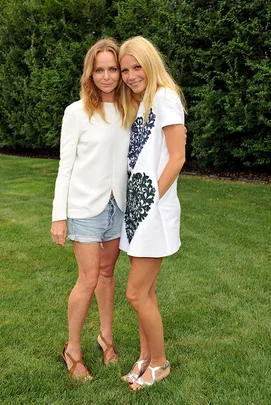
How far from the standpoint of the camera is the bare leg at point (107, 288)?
281 cm

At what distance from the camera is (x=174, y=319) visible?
356 cm

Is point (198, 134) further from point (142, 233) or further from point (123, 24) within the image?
point (142, 233)

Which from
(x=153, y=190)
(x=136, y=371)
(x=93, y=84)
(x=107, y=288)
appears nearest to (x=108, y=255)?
(x=107, y=288)

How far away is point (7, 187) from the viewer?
8836 millimetres

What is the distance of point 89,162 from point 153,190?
1.32ft

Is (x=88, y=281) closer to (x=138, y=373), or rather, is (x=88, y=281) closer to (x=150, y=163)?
(x=138, y=373)

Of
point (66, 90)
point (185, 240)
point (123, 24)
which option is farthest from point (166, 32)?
point (185, 240)

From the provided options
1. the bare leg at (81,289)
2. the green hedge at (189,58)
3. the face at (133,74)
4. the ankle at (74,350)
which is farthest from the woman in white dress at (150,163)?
the green hedge at (189,58)

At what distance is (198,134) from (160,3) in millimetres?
2690

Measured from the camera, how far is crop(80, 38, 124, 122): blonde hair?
2576mm

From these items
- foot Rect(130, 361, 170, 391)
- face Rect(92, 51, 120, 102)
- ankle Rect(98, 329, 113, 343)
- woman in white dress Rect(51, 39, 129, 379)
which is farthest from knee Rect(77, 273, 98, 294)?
face Rect(92, 51, 120, 102)

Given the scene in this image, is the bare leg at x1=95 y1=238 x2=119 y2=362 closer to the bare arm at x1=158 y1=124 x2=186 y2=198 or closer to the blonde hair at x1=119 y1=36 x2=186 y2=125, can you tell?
the bare arm at x1=158 y1=124 x2=186 y2=198

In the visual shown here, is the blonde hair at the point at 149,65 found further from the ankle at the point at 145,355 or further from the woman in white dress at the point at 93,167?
the ankle at the point at 145,355

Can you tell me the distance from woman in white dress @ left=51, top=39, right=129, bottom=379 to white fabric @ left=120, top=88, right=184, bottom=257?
0.52 ft
